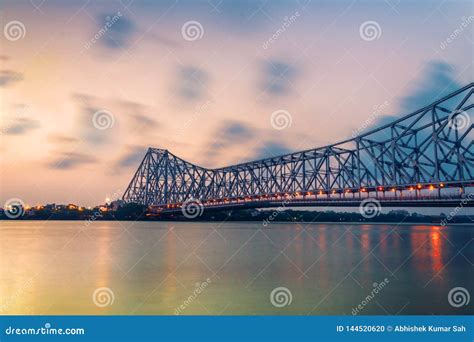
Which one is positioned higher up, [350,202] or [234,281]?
[350,202]

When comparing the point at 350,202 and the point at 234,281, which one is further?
the point at 350,202

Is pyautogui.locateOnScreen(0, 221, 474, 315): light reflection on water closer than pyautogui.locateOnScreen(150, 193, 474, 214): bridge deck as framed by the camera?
Yes

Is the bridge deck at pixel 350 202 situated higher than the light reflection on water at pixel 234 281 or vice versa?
the bridge deck at pixel 350 202

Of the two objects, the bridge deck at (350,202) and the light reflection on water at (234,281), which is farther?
the bridge deck at (350,202)

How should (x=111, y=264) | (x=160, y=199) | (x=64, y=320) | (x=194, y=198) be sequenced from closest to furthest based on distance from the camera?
(x=64, y=320) → (x=111, y=264) → (x=194, y=198) → (x=160, y=199)

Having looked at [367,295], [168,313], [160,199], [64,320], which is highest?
[160,199]

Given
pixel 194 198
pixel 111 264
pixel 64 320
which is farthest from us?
pixel 194 198

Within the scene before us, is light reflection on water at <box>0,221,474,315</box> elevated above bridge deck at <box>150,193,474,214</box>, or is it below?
below

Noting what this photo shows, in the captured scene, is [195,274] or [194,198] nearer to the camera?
[195,274]

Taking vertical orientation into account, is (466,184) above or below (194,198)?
below

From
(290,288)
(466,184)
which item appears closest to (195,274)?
(290,288)

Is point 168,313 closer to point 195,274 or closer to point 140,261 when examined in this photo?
point 195,274
